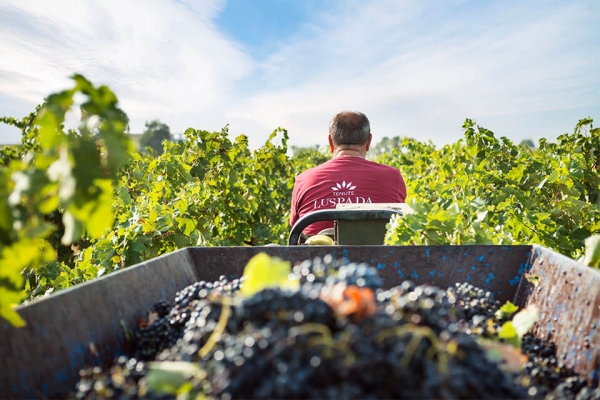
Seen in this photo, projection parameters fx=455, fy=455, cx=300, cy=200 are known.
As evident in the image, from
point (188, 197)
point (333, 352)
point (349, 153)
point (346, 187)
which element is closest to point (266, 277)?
point (333, 352)

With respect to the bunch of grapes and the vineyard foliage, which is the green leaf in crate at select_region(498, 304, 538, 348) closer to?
the bunch of grapes

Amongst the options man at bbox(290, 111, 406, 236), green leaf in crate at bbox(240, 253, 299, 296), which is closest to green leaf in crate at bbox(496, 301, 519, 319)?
green leaf in crate at bbox(240, 253, 299, 296)

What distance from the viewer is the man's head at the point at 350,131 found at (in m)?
3.87

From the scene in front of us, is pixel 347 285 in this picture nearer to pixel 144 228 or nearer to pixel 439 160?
pixel 144 228

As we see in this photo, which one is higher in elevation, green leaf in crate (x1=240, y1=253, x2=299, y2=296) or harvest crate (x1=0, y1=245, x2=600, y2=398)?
green leaf in crate (x1=240, y1=253, x2=299, y2=296)

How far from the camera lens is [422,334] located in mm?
820

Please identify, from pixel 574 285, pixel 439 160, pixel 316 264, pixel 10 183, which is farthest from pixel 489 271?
pixel 439 160

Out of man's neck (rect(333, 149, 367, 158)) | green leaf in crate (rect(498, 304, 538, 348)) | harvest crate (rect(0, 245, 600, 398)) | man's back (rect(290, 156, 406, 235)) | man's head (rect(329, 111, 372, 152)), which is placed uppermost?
man's head (rect(329, 111, 372, 152))

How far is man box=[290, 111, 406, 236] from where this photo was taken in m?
3.39

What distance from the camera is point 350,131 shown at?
3.87 m

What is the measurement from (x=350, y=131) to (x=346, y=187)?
2.15ft

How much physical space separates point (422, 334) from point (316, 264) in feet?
1.16

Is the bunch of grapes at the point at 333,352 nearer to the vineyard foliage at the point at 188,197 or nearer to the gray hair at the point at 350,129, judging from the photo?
the vineyard foliage at the point at 188,197

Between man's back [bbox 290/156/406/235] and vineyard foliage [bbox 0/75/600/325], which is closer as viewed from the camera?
vineyard foliage [bbox 0/75/600/325]
